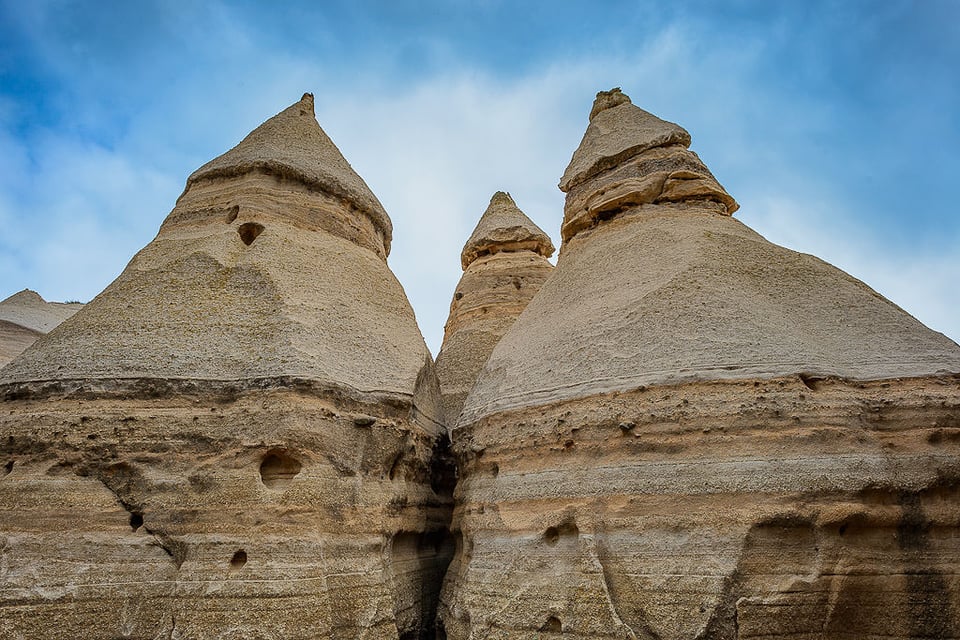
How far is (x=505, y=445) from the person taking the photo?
8.07 meters

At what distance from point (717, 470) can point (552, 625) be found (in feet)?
7.75

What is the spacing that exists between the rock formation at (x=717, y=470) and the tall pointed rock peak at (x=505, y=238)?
10.2 m

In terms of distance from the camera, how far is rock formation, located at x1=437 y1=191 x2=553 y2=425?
662 inches

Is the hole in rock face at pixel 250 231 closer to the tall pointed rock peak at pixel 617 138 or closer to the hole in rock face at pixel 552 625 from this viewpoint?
the tall pointed rock peak at pixel 617 138

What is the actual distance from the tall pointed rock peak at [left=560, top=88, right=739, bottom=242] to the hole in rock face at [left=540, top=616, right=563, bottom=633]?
24.6 feet

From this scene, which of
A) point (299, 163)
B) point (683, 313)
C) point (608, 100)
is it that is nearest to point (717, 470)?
point (683, 313)

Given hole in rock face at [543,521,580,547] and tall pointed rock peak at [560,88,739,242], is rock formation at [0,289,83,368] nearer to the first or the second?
tall pointed rock peak at [560,88,739,242]

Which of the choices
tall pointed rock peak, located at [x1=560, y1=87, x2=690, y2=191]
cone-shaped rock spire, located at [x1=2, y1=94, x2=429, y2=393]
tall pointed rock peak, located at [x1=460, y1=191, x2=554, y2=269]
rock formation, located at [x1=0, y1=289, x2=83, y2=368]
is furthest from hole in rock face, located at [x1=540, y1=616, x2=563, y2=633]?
rock formation, located at [x1=0, y1=289, x2=83, y2=368]

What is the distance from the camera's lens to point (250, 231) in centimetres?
1037

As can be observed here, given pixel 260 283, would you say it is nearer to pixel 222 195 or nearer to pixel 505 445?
pixel 222 195

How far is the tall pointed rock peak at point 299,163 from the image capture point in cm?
1094

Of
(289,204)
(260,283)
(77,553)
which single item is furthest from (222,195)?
(77,553)

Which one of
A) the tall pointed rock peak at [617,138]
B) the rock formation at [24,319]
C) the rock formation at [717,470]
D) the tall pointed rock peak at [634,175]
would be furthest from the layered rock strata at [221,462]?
the rock formation at [24,319]

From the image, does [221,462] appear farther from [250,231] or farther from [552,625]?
[250,231]
